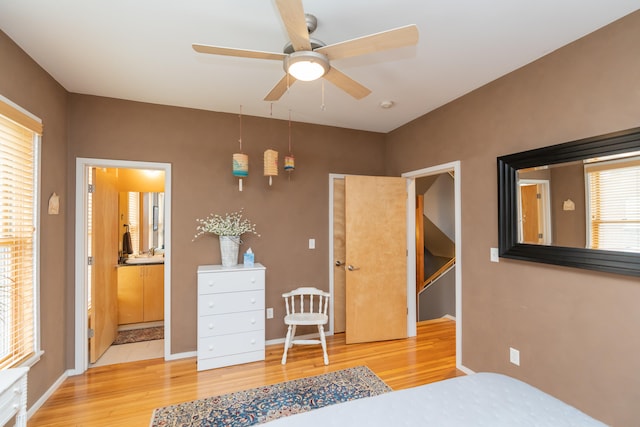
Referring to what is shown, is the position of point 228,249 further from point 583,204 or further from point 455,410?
point 583,204

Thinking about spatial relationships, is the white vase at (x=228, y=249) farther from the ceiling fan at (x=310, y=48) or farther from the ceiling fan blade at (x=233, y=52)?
the ceiling fan blade at (x=233, y=52)

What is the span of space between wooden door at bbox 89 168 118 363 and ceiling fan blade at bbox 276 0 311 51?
281 cm

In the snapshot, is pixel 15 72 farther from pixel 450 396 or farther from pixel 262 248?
pixel 450 396

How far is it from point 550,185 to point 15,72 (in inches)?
154

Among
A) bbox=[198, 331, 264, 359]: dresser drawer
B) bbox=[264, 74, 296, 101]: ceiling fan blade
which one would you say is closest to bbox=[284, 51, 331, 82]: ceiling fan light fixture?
bbox=[264, 74, 296, 101]: ceiling fan blade

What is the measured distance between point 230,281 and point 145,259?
2.17 m

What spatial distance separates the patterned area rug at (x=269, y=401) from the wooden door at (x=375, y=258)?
88 centimetres

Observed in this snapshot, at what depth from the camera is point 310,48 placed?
62.2 inches

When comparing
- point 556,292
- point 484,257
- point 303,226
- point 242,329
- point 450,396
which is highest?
point 303,226

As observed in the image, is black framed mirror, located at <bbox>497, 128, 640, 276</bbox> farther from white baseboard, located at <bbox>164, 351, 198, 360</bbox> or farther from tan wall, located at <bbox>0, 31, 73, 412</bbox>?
tan wall, located at <bbox>0, 31, 73, 412</bbox>

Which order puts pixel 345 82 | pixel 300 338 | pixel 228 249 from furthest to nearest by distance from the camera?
pixel 300 338
pixel 228 249
pixel 345 82

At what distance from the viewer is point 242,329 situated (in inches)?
122

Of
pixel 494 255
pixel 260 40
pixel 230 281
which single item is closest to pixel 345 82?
pixel 260 40

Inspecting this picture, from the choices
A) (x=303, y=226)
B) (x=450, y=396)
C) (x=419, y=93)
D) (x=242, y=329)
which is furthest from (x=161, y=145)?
(x=450, y=396)
